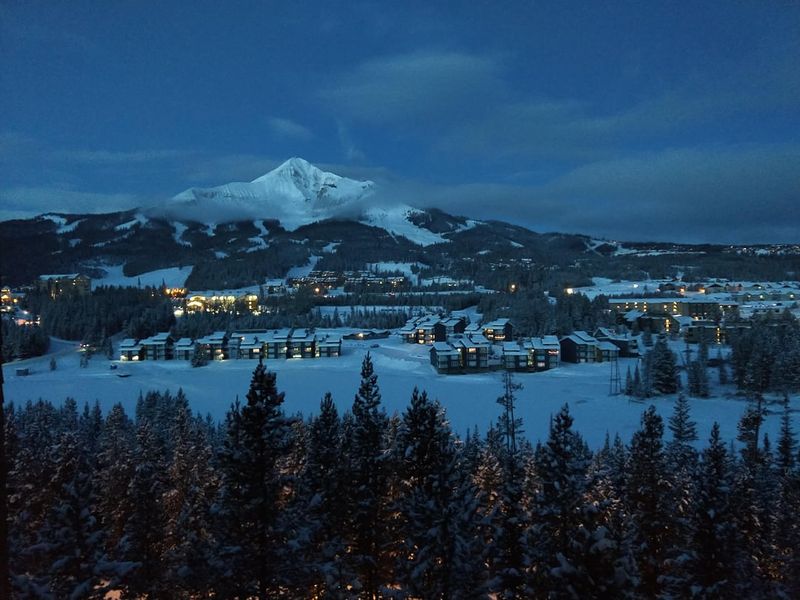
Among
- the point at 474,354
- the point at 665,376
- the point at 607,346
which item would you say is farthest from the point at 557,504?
the point at 607,346

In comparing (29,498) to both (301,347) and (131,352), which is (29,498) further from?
(131,352)

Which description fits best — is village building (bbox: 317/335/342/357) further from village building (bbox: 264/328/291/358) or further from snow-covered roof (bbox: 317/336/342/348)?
village building (bbox: 264/328/291/358)

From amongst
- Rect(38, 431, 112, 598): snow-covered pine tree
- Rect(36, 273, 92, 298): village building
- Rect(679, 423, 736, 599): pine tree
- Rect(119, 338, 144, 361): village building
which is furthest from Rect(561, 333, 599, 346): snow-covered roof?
Rect(36, 273, 92, 298): village building

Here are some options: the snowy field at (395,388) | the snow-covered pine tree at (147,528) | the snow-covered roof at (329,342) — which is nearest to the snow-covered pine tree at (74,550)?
the snow-covered pine tree at (147,528)

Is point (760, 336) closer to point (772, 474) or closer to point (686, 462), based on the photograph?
point (772, 474)

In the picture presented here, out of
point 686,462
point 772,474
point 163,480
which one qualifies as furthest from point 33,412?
point 772,474
